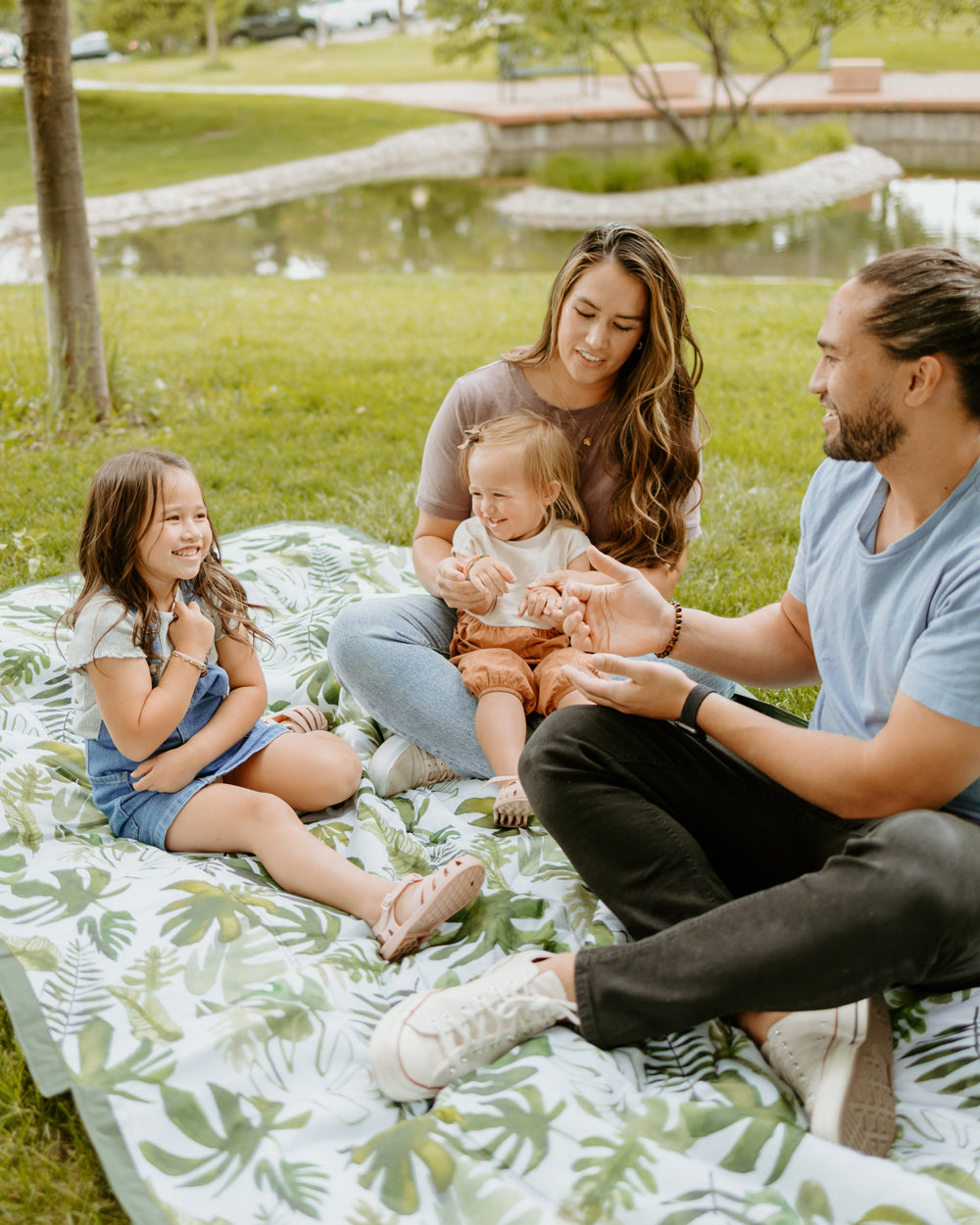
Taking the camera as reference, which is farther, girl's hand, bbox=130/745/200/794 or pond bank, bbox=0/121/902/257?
pond bank, bbox=0/121/902/257

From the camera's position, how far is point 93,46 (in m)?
36.9

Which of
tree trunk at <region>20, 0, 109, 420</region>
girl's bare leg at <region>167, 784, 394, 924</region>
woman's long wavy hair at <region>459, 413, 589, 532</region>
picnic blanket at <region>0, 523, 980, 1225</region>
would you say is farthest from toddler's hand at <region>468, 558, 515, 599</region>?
tree trunk at <region>20, 0, 109, 420</region>

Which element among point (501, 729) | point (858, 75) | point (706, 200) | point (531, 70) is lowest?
point (501, 729)

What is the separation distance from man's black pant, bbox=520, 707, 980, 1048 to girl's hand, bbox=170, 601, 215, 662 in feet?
2.55

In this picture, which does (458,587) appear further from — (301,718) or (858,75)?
(858,75)

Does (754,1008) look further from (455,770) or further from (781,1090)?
(455,770)

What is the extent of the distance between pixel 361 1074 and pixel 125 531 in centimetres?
119

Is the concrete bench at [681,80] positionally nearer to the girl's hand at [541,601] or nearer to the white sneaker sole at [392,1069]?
the girl's hand at [541,601]

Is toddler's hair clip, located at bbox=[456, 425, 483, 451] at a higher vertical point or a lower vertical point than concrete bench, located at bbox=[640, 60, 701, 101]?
lower

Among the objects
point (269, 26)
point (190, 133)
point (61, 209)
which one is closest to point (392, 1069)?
point (61, 209)

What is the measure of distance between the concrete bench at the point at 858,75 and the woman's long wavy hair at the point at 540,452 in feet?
82.9

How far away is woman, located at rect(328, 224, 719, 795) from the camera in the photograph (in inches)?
107

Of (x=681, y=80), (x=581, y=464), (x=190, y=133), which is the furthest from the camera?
(x=681, y=80)

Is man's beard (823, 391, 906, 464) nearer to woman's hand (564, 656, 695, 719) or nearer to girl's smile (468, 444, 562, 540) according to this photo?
woman's hand (564, 656, 695, 719)
